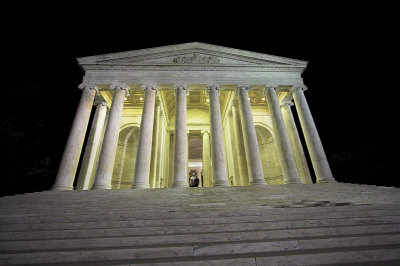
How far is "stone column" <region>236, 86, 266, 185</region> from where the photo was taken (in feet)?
61.5

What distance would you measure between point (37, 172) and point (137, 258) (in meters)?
29.9

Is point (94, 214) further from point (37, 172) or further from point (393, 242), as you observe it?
point (37, 172)

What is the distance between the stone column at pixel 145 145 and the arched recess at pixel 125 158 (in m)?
9.42

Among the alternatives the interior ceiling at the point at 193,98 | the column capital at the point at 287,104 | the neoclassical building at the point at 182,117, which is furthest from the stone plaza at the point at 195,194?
the column capital at the point at 287,104

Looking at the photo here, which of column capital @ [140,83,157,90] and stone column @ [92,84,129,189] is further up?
column capital @ [140,83,157,90]

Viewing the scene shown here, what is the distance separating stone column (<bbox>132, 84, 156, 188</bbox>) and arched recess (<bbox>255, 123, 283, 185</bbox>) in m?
17.9

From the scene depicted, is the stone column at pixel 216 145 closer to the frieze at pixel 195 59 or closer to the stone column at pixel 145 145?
the frieze at pixel 195 59

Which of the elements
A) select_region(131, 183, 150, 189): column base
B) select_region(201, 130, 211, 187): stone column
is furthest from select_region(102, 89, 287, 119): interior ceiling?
select_region(131, 183, 150, 189): column base

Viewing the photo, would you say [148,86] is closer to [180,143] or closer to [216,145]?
[180,143]

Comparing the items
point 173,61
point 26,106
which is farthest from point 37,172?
point 173,61

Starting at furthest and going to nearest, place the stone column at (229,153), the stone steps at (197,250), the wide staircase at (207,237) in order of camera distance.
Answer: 1. the stone column at (229,153)
2. the stone steps at (197,250)
3. the wide staircase at (207,237)

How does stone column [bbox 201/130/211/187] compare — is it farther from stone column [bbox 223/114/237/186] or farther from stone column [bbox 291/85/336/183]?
stone column [bbox 291/85/336/183]

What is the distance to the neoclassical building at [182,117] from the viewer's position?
62.5 ft

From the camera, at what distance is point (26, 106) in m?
A: 30.0
